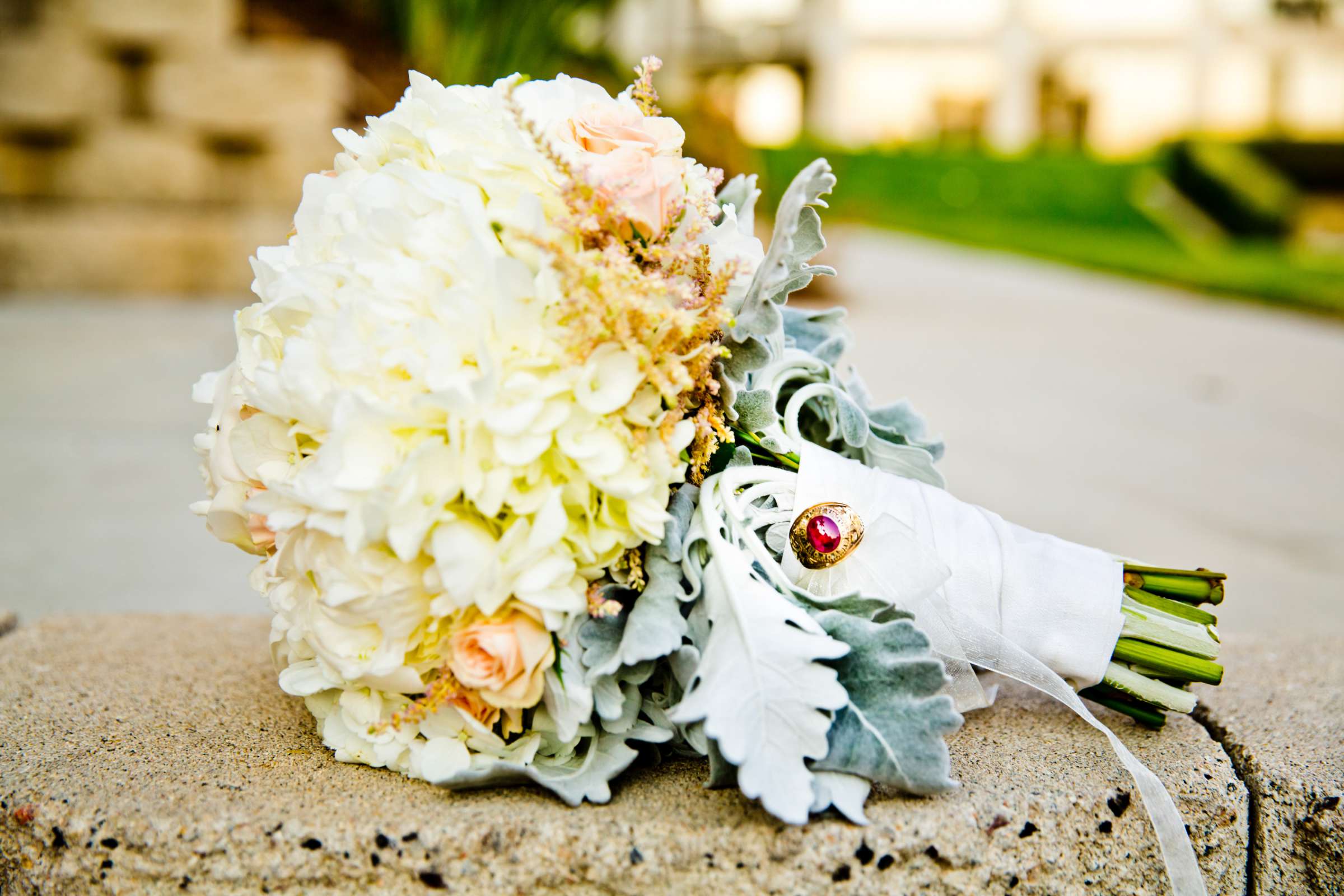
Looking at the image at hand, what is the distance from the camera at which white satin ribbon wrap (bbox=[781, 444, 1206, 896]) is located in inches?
42.9

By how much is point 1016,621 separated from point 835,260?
7.11m

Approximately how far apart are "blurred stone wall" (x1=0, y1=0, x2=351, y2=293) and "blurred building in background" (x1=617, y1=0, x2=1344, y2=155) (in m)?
16.7

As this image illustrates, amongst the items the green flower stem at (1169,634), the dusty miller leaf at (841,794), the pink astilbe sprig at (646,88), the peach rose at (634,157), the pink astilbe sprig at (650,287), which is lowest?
the dusty miller leaf at (841,794)

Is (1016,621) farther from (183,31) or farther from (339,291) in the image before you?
(183,31)

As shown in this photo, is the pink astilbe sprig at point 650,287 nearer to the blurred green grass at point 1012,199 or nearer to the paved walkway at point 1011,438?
the paved walkway at point 1011,438

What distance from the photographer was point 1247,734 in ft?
4.09

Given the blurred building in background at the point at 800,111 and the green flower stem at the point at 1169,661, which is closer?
the green flower stem at the point at 1169,661

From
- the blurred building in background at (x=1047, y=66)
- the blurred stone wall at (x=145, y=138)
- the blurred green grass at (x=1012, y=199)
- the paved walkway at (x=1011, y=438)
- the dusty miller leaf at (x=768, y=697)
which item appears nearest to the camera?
the dusty miller leaf at (x=768, y=697)

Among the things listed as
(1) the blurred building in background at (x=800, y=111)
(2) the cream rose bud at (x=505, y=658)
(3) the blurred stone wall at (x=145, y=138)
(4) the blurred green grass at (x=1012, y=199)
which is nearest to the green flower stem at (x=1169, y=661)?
(2) the cream rose bud at (x=505, y=658)

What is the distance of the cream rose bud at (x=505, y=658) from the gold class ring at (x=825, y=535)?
28 cm

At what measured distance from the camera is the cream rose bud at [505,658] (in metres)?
0.95

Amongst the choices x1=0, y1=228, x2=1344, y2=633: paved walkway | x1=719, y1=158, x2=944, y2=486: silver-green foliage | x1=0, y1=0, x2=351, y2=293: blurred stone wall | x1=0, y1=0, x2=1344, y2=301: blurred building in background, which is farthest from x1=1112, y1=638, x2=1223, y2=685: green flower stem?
x1=0, y1=0, x2=351, y2=293: blurred stone wall

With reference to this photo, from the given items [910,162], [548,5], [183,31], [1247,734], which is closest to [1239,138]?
[910,162]

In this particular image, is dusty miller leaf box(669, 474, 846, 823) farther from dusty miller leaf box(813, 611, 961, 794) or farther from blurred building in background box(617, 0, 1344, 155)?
blurred building in background box(617, 0, 1344, 155)
